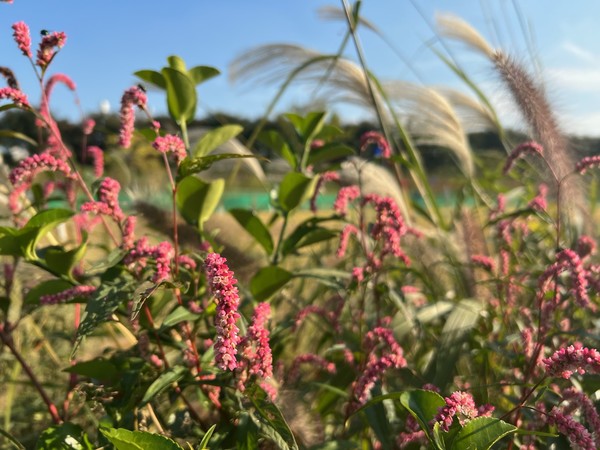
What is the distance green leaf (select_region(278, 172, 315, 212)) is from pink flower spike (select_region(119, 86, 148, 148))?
0.34m

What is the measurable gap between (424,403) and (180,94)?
0.65m

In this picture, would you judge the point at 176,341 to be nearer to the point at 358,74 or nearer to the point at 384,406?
the point at 384,406

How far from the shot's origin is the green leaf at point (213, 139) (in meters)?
1.10

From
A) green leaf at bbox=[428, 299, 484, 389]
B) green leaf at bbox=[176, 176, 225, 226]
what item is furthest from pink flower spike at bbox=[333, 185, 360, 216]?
green leaf at bbox=[428, 299, 484, 389]

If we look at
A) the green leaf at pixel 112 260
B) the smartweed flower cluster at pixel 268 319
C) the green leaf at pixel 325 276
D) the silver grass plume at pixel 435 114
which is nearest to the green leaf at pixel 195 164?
the smartweed flower cluster at pixel 268 319

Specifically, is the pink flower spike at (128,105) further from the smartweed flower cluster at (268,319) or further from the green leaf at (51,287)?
the green leaf at (51,287)

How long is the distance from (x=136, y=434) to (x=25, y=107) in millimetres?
475

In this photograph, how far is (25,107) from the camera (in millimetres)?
868

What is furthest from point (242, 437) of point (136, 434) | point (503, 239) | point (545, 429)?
point (503, 239)

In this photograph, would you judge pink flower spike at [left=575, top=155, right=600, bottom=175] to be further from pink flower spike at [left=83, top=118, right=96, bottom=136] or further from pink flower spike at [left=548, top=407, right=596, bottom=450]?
pink flower spike at [left=83, top=118, right=96, bottom=136]

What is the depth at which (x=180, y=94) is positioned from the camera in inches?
42.8

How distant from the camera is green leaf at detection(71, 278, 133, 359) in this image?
2.65ft

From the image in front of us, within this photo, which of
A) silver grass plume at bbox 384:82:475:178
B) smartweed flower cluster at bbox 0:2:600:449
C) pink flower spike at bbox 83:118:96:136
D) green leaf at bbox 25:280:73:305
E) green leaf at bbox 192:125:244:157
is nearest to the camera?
smartweed flower cluster at bbox 0:2:600:449

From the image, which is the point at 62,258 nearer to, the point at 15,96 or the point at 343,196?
the point at 15,96
